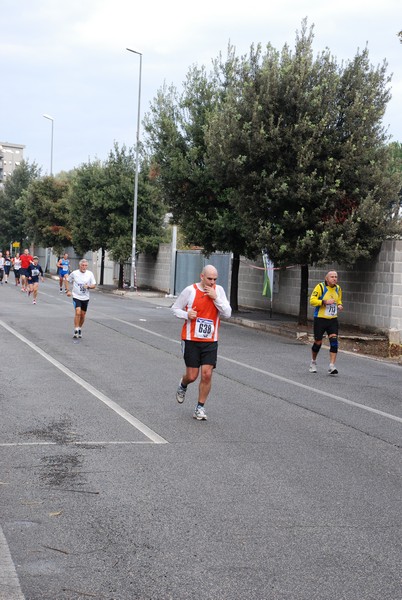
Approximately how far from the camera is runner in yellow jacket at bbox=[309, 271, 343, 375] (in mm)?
14414

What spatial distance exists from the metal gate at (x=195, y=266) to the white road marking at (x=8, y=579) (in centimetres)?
2799

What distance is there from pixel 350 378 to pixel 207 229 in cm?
1421

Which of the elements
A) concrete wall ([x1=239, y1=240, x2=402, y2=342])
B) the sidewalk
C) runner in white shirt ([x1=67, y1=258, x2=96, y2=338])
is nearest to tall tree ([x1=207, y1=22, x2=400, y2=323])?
concrete wall ([x1=239, y1=240, x2=402, y2=342])

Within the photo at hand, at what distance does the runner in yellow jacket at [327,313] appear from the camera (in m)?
14.4

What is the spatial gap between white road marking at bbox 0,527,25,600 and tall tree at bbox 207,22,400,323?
645 inches

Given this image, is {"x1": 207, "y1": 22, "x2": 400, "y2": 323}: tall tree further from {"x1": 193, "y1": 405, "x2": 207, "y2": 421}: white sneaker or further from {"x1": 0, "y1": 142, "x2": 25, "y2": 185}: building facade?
{"x1": 0, "y1": 142, "x2": 25, "y2": 185}: building facade

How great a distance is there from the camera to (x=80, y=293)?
18.5 m

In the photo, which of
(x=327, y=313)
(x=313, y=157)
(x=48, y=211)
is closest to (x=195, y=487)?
Result: (x=327, y=313)

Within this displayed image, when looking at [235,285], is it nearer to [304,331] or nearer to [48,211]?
[304,331]

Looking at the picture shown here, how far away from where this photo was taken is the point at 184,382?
33.1 feet

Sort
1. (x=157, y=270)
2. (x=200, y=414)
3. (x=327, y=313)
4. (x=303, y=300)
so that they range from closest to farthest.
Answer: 1. (x=200, y=414)
2. (x=327, y=313)
3. (x=303, y=300)
4. (x=157, y=270)

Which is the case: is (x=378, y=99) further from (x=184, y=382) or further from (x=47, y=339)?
(x=184, y=382)

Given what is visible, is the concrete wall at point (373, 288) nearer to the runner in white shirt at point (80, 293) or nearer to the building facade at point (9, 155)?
the runner in white shirt at point (80, 293)

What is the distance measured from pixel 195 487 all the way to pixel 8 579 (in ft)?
7.21
